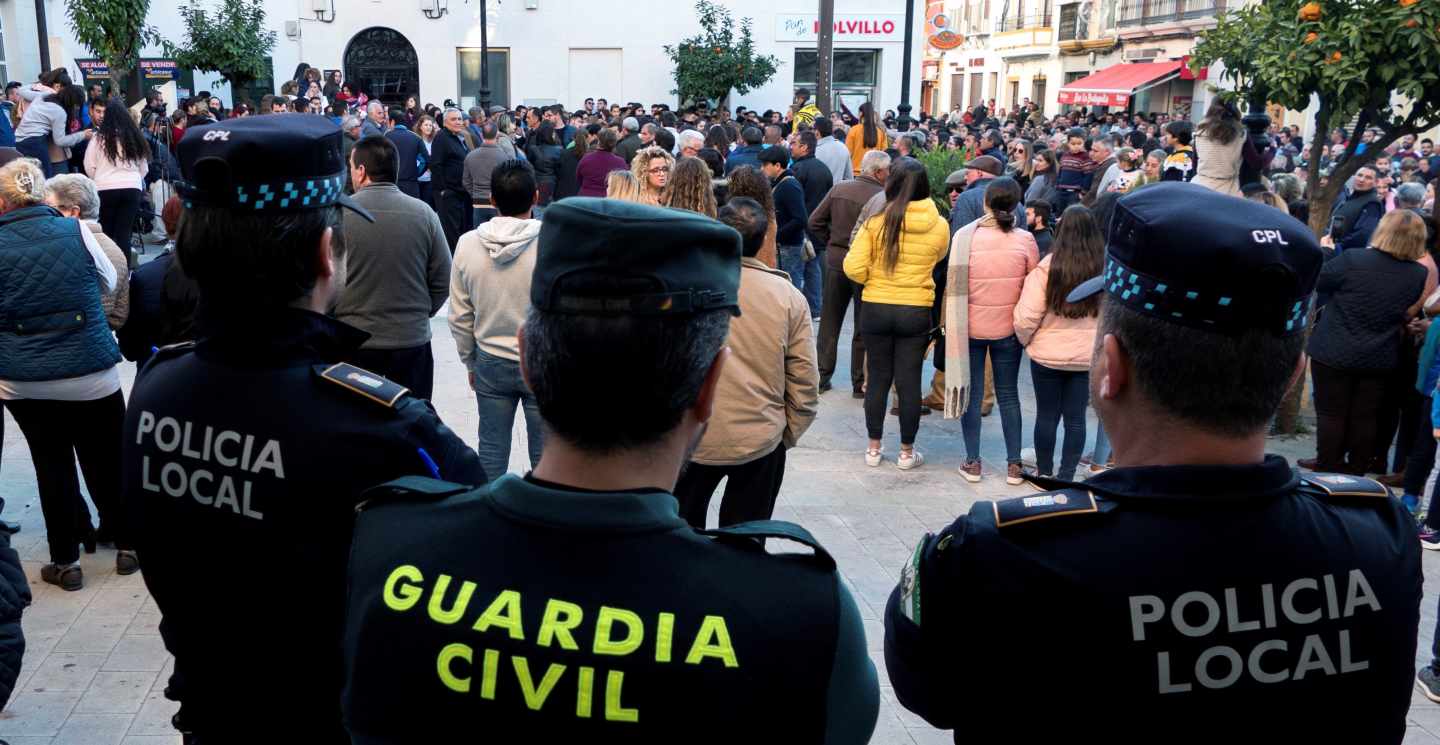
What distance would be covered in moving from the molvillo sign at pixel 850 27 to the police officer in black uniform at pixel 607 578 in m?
28.2

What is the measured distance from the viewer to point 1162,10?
37.4 metres

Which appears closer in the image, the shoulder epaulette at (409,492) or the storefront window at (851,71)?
the shoulder epaulette at (409,492)

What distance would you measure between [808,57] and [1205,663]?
2903 centimetres

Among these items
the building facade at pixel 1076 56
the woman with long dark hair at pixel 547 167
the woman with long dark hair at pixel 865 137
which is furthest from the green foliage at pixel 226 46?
the building facade at pixel 1076 56

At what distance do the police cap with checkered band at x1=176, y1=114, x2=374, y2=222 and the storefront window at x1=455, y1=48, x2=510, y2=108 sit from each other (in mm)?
27820

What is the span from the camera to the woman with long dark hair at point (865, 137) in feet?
45.2

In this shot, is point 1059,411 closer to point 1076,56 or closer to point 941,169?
point 941,169

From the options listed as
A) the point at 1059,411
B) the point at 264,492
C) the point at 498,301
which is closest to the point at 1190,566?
the point at 264,492

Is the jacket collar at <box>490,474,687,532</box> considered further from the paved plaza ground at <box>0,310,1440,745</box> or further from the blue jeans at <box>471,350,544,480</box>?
the blue jeans at <box>471,350,544,480</box>

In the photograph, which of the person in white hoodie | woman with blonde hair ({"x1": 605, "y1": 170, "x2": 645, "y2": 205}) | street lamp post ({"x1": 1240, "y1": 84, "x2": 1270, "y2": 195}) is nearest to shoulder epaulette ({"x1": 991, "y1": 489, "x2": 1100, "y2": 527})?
the person in white hoodie

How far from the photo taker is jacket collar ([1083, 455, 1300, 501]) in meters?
1.66

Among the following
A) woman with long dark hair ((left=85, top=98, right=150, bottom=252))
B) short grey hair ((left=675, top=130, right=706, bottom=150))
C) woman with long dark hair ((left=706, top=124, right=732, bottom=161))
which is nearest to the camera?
woman with long dark hair ((left=85, top=98, right=150, bottom=252))

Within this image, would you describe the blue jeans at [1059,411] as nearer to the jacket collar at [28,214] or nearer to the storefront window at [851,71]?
the jacket collar at [28,214]

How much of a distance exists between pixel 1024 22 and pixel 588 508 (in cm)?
4926
